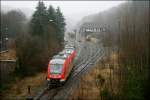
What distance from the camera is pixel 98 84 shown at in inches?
1115

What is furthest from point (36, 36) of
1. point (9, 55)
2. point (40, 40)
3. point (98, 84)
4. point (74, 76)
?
point (98, 84)

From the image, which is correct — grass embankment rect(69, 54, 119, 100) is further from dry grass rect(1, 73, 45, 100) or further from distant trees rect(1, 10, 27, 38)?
distant trees rect(1, 10, 27, 38)

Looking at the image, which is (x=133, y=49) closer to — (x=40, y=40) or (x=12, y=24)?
(x=40, y=40)

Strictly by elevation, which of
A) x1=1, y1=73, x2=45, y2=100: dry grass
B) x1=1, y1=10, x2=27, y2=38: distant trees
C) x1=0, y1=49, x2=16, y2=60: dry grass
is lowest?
x1=1, y1=73, x2=45, y2=100: dry grass

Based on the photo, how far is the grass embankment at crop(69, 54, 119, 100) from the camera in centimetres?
2289

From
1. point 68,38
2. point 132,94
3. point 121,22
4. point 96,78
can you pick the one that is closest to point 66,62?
point 96,78

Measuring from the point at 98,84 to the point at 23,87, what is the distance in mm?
7715

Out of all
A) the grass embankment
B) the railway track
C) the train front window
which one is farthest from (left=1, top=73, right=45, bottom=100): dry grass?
the grass embankment

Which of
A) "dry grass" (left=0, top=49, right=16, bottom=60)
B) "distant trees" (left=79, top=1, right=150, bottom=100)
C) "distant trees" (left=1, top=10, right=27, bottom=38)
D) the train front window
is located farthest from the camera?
"distant trees" (left=1, top=10, right=27, bottom=38)

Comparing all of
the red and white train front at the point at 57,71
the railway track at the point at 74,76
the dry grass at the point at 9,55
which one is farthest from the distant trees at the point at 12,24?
the red and white train front at the point at 57,71

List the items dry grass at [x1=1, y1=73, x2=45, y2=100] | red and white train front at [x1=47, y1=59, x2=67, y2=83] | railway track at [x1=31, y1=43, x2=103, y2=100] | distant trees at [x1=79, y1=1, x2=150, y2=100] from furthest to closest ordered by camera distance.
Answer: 1. red and white train front at [x1=47, y1=59, x2=67, y2=83]
2. dry grass at [x1=1, y1=73, x2=45, y2=100]
3. railway track at [x1=31, y1=43, x2=103, y2=100]
4. distant trees at [x1=79, y1=1, x2=150, y2=100]

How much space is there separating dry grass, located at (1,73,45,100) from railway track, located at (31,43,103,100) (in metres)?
1.65

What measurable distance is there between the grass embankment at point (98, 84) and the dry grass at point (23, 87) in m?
4.46

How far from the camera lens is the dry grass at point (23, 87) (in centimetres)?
2789
